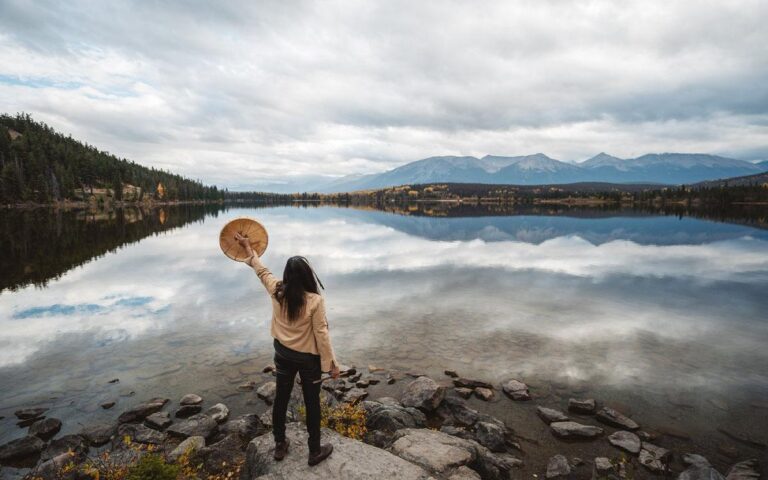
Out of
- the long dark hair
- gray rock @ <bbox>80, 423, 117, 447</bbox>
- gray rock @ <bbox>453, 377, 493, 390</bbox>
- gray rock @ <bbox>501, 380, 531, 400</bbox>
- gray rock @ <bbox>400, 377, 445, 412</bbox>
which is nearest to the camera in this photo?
the long dark hair

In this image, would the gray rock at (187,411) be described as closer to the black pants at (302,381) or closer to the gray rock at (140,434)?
the gray rock at (140,434)

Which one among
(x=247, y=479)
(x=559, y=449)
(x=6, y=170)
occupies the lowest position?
(x=559, y=449)

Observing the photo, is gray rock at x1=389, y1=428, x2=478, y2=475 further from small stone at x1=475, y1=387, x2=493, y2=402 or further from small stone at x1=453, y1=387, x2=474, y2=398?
small stone at x1=475, y1=387, x2=493, y2=402

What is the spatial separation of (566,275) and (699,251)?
3353 centimetres

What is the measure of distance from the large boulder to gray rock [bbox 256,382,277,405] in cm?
509

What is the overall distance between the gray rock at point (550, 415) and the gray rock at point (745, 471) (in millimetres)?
4213

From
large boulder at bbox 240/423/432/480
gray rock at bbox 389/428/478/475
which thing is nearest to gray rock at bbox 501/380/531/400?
gray rock at bbox 389/428/478/475

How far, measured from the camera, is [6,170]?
12700 cm

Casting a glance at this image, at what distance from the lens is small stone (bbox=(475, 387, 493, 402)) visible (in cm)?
1455

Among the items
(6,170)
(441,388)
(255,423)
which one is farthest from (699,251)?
(6,170)

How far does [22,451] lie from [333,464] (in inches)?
384

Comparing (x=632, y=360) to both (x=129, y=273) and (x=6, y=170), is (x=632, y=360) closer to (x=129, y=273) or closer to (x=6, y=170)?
(x=129, y=273)

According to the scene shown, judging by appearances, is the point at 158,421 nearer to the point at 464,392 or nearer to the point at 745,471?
the point at 464,392

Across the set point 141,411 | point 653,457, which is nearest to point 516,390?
point 653,457
